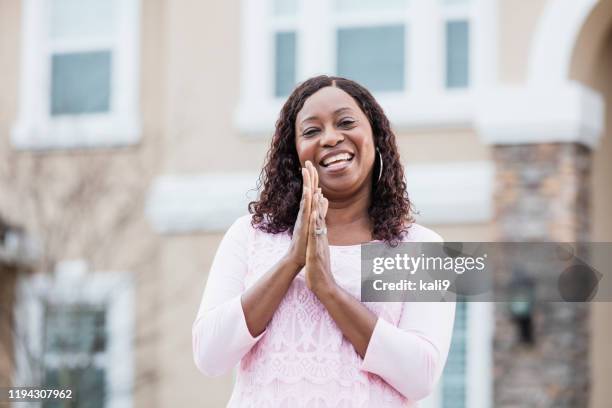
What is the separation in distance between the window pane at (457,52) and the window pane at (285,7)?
1177 mm

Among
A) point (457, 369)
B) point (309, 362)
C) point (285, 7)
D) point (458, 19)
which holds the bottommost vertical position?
point (457, 369)

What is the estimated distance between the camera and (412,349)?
7.88ft

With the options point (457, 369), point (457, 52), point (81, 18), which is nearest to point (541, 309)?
point (457, 369)

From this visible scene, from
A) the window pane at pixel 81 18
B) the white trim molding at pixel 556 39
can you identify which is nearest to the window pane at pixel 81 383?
the window pane at pixel 81 18

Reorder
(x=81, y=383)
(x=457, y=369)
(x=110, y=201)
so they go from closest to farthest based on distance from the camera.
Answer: (x=457, y=369) → (x=81, y=383) → (x=110, y=201)

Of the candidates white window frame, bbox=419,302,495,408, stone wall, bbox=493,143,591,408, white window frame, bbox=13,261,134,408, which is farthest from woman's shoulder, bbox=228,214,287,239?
white window frame, bbox=13,261,134,408

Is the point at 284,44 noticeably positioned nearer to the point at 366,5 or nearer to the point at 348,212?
the point at 366,5

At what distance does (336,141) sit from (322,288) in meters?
0.32

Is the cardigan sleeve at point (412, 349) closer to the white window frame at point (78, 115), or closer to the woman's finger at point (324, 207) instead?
the woman's finger at point (324, 207)

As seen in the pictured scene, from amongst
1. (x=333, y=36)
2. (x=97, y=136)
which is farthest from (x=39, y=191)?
(x=333, y=36)

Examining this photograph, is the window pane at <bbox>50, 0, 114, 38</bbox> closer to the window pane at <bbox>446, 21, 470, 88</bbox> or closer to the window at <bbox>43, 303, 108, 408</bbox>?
the window at <bbox>43, 303, 108, 408</bbox>

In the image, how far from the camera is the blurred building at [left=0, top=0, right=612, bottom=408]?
851 cm

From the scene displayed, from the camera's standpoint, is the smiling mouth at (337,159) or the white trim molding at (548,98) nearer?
the smiling mouth at (337,159)

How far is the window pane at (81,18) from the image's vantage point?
1038 cm
